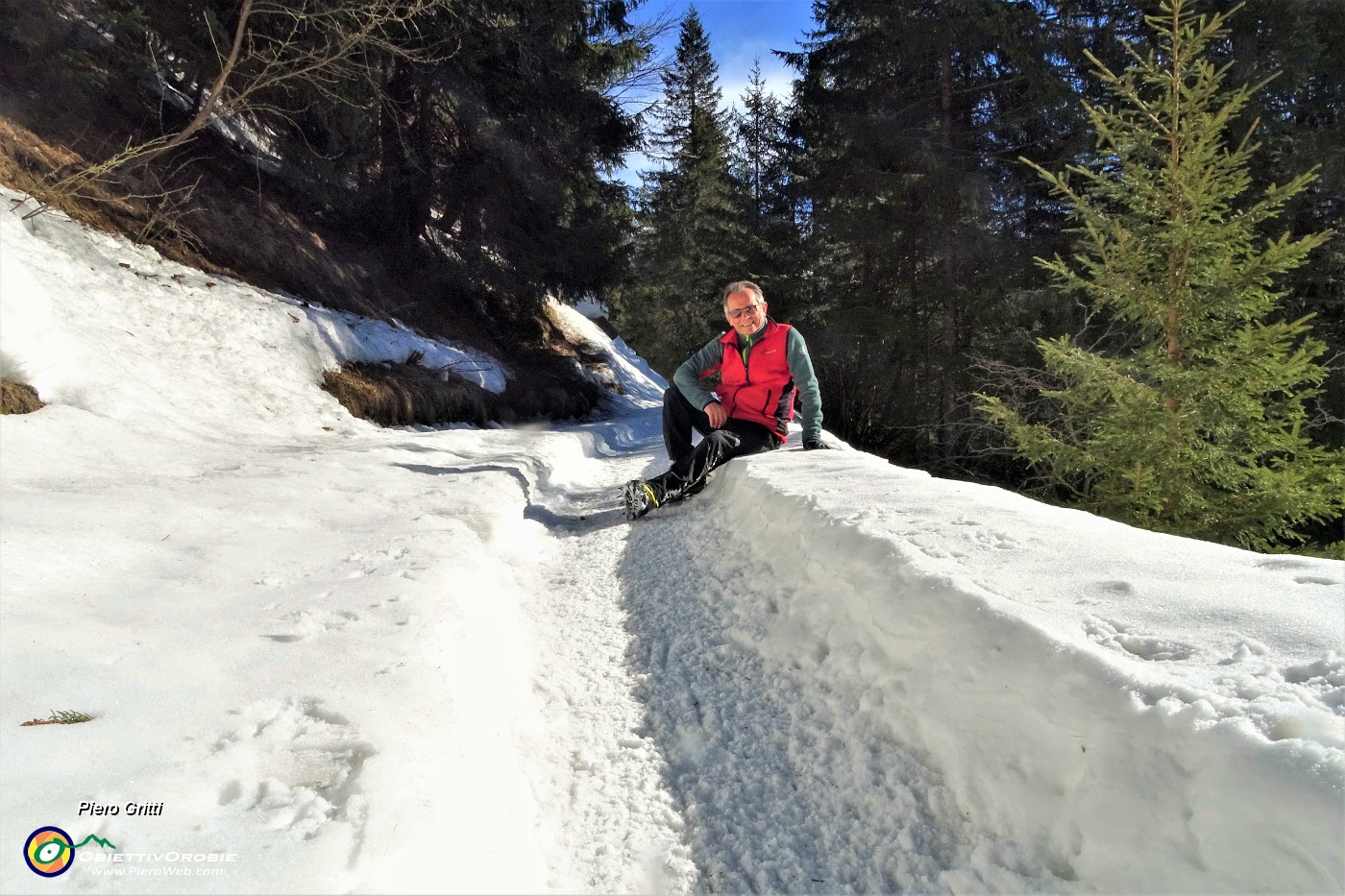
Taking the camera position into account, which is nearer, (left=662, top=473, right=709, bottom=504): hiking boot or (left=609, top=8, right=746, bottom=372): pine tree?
(left=662, top=473, right=709, bottom=504): hiking boot

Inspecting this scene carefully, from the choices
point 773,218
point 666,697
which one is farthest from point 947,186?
point 666,697

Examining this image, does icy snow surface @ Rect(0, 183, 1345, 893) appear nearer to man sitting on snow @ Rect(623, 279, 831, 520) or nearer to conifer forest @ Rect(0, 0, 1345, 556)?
man sitting on snow @ Rect(623, 279, 831, 520)

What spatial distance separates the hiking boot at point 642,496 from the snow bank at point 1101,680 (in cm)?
199

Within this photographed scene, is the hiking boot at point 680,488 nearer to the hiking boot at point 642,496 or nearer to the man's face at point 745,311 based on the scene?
the hiking boot at point 642,496

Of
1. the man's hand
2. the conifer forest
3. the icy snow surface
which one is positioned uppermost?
the conifer forest

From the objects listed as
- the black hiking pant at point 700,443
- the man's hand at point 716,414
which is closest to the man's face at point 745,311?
the man's hand at point 716,414

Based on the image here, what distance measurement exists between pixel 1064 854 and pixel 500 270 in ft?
41.8

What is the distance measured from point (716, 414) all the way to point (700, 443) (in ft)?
0.91

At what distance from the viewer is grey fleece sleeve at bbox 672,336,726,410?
194 inches

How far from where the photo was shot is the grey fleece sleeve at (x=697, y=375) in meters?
4.94

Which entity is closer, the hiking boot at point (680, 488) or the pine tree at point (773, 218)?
the hiking boot at point (680, 488)

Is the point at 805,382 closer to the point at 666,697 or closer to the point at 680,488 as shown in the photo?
the point at 680,488

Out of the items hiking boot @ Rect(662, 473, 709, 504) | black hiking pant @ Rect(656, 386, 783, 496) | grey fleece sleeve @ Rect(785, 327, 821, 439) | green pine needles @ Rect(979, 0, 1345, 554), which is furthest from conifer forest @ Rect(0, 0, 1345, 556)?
hiking boot @ Rect(662, 473, 709, 504)

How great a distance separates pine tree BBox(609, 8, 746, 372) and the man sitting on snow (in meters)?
13.9
